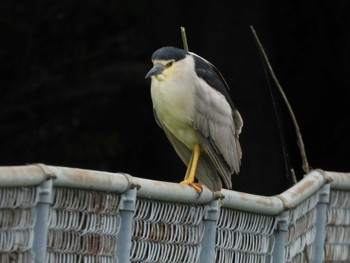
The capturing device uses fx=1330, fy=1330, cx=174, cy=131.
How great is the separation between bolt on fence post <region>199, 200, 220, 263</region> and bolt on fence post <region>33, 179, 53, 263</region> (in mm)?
1363

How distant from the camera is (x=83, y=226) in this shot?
4113mm

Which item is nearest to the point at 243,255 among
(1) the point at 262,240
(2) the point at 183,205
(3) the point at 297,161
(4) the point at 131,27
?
(1) the point at 262,240

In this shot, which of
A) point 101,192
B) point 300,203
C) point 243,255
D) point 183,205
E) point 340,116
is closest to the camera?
point 101,192

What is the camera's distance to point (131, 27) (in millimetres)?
14680

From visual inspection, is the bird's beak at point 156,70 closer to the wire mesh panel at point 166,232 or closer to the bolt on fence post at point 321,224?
the bolt on fence post at point 321,224

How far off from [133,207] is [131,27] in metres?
10.4

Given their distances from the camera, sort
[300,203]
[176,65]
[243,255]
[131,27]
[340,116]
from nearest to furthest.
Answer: [243,255]
[300,203]
[176,65]
[340,116]
[131,27]

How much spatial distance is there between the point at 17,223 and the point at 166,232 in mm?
1197

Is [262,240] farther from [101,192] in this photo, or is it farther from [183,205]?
[101,192]

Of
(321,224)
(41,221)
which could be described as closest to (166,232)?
(41,221)

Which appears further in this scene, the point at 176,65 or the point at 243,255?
the point at 176,65

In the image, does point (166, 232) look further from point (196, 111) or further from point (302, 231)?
point (196, 111)

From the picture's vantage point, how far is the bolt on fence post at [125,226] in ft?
14.2

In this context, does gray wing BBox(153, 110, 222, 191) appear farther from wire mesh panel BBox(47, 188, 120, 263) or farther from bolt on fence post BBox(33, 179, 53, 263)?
bolt on fence post BBox(33, 179, 53, 263)
